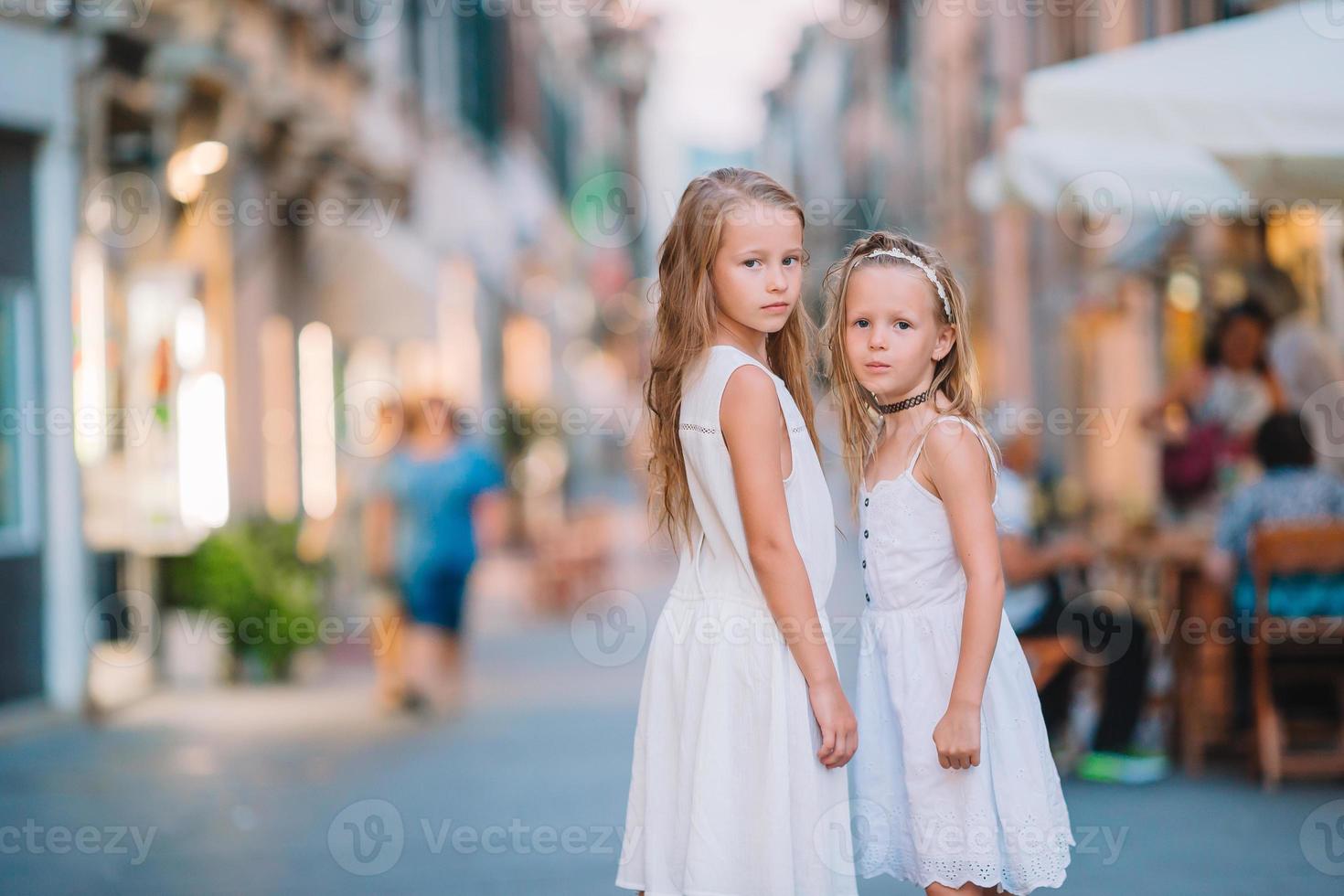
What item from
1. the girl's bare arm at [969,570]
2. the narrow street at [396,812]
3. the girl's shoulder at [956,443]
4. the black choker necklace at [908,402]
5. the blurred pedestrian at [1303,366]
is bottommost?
the narrow street at [396,812]

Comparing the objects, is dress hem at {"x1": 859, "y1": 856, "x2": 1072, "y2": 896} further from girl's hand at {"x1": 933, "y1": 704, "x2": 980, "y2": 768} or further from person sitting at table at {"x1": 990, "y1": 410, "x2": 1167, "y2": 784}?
person sitting at table at {"x1": 990, "y1": 410, "x2": 1167, "y2": 784}

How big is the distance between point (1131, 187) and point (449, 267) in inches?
613

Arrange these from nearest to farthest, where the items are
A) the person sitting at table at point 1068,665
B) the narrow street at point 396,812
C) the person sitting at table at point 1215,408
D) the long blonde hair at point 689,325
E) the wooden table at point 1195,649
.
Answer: the long blonde hair at point 689,325
the narrow street at point 396,812
the person sitting at table at point 1068,665
the wooden table at point 1195,649
the person sitting at table at point 1215,408

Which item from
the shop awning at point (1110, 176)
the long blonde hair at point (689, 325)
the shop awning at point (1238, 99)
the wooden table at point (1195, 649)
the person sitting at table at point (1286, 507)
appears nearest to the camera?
the long blonde hair at point (689, 325)

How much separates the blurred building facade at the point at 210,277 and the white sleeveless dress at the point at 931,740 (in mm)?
6132

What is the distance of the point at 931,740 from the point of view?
3105 millimetres

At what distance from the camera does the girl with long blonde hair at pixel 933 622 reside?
305 cm

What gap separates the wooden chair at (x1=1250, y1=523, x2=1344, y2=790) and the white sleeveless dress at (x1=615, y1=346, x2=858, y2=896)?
3.45 m

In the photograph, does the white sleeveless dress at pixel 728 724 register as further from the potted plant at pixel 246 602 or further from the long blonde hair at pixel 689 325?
the potted plant at pixel 246 602

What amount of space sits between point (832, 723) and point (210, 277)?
33.9 feet

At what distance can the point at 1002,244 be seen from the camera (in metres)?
23.9

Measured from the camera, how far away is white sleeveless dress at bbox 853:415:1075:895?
10.1 feet

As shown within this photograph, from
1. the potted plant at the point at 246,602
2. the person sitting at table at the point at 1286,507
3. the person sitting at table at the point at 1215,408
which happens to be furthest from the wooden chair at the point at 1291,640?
the potted plant at the point at 246,602

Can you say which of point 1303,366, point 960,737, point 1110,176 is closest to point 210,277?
point 1110,176
